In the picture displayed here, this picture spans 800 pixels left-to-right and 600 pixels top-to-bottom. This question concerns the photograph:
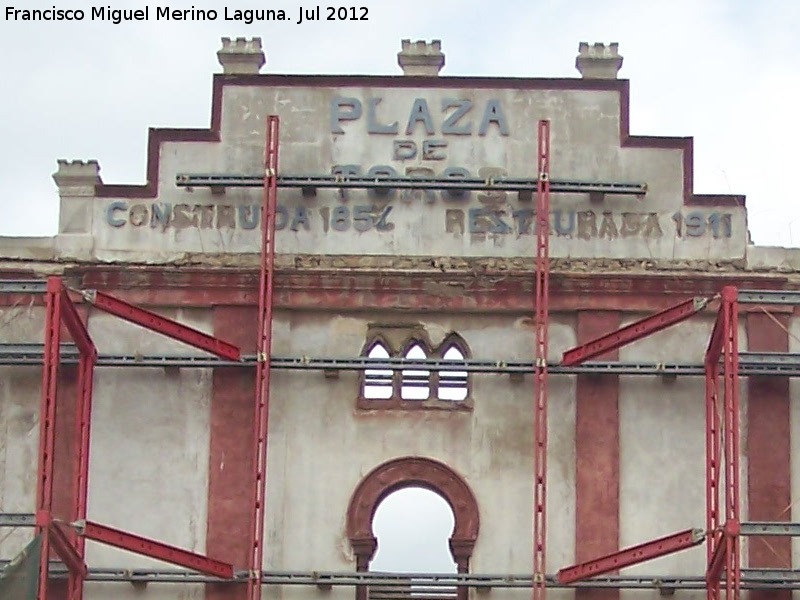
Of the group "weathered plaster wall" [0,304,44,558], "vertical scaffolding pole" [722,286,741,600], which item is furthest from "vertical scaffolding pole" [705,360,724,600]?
"weathered plaster wall" [0,304,44,558]

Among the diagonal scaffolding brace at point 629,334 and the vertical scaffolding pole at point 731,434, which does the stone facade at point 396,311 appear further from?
the vertical scaffolding pole at point 731,434

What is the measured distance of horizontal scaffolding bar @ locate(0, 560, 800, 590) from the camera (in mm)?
35781

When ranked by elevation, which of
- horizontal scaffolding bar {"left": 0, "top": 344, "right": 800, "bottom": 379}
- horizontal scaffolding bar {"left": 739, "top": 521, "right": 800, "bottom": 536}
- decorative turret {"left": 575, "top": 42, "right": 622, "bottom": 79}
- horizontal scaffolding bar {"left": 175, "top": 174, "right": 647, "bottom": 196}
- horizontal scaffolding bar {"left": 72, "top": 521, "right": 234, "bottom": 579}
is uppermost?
decorative turret {"left": 575, "top": 42, "right": 622, "bottom": 79}

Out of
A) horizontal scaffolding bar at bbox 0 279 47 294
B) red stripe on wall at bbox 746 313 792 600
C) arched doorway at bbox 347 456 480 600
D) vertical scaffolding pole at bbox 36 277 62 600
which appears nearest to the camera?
vertical scaffolding pole at bbox 36 277 62 600

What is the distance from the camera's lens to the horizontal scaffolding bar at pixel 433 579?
35.8 metres

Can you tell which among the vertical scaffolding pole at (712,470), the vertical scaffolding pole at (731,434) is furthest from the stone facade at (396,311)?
the vertical scaffolding pole at (731,434)

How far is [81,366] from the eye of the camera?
36469 millimetres

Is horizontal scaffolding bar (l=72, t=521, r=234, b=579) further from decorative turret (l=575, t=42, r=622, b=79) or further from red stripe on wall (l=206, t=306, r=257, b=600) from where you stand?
decorative turret (l=575, t=42, r=622, b=79)

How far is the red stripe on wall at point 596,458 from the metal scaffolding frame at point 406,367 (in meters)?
0.31

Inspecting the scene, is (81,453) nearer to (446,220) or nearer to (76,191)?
(76,191)

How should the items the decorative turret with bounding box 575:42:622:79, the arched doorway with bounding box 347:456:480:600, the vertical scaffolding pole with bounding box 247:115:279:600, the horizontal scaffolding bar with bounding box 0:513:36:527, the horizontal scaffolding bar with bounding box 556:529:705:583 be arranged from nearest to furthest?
the horizontal scaffolding bar with bounding box 0:513:36:527 < the horizontal scaffolding bar with bounding box 556:529:705:583 < the vertical scaffolding pole with bounding box 247:115:279:600 < the arched doorway with bounding box 347:456:480:600 < the decorative turret with bounding box 575:42:622:79

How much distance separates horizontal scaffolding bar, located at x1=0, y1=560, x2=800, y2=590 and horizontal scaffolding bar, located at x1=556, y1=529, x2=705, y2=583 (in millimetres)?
252

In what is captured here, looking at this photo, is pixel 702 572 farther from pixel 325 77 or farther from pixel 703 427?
pixel 325 77

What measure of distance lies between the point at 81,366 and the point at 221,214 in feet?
11.2
